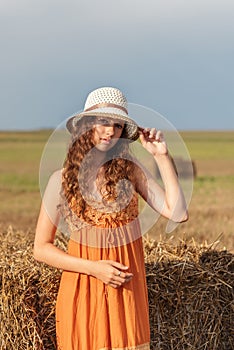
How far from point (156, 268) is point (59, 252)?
150 cm

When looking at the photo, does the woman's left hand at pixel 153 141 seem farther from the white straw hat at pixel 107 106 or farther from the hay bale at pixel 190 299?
the hay bale at pixel 190 299

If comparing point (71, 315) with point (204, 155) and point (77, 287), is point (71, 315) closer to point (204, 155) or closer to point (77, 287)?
point (77, 287)

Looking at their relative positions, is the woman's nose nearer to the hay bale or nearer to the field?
the field

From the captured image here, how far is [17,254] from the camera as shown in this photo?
5.55 metres

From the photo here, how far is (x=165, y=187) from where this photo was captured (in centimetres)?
398

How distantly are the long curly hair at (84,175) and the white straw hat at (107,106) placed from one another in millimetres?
41

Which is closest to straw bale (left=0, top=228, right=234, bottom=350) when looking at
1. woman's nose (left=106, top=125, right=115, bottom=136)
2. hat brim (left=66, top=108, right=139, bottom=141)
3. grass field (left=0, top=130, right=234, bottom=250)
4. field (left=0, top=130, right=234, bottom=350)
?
field (left=0, top=130, right=234, bottom=350)

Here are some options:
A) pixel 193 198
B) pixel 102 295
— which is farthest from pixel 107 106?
pixel 193 198

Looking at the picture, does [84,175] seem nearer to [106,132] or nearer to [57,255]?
[106,132]

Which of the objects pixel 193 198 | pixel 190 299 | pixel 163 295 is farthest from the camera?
pixel 193 198

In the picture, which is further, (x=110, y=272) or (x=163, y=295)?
(x=163, y=295)

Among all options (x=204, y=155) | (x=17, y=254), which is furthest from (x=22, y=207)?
(x=204, y=155)

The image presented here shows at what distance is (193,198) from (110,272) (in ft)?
53.3

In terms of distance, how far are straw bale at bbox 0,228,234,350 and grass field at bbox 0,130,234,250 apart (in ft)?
1.55
